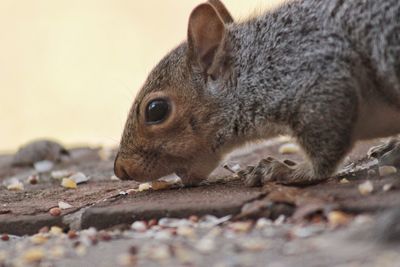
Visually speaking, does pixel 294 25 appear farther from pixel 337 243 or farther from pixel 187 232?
pixel 337 243

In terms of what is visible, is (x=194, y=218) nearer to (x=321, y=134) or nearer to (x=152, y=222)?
(x=152, y=222)

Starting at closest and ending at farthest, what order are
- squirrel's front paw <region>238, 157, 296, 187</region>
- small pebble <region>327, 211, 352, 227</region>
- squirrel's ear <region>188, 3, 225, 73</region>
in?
small pebble <region>327, 211, 352, 227</region>, squirrel's front paw <region>238, 157, 296, 187</region>, squirrel's ear <region>188, 3, 225, 73</region>

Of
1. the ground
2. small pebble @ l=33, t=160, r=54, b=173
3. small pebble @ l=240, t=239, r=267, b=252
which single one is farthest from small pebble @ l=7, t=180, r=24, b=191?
small pebble @ l=240, t=239, r=267, b=252

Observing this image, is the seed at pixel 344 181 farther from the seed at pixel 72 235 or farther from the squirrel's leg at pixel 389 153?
the seed at pixel 72 235

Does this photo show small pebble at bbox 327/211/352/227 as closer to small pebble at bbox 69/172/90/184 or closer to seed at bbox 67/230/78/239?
seed at bbox 67/230/78/239

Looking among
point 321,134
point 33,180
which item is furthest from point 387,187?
point 33,180

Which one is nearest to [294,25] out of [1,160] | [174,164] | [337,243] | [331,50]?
[331,50]
